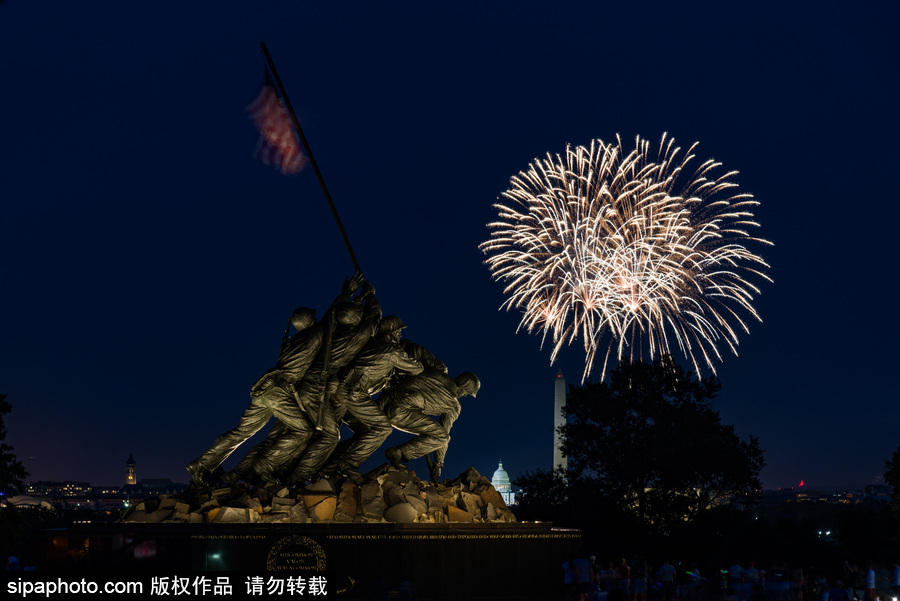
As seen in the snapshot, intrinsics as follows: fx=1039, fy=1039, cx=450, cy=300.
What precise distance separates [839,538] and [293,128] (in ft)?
116

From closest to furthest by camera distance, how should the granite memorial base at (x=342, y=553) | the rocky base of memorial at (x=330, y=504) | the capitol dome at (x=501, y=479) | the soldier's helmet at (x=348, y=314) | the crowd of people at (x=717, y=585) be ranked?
the granite memorial base at (x=342, y=553) → the crowd of people at (x=717, y=585) → the rocky base of memorial at (x=330, y=504) → the soldier's helmet at (x=348, y=314) → the capitol dome at (x=501, y=479)

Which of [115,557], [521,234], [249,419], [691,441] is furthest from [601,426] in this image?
[115,557]

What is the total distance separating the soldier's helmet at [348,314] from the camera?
66.0ft

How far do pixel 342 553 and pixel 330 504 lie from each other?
1031 mm

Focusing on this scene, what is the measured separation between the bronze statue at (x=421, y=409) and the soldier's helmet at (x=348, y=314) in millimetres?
1642

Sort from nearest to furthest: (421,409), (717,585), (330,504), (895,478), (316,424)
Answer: (717,585)
(330,504)
(316,424)
(421,409)
(895,478)

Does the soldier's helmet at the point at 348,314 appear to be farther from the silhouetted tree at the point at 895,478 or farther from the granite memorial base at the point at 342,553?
the silhouetted tree at the point at 895,478

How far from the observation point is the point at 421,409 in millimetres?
20766

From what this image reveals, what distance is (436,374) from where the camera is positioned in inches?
819

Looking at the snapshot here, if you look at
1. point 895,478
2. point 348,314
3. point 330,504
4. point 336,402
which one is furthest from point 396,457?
point 895,478

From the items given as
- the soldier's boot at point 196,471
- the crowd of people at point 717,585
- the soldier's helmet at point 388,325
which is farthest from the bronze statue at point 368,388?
the crowd of people at point 717,585

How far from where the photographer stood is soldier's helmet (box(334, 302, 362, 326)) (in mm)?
20109

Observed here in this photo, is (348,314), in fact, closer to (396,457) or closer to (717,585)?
(396,457)

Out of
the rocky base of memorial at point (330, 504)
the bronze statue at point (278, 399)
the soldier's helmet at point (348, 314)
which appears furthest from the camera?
the soldier's helmet at point (348, 314)
